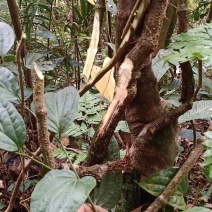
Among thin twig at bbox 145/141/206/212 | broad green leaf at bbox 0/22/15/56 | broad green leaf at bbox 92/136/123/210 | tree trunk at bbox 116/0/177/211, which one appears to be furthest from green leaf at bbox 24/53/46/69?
thin twig at bbox 145/141/206/212

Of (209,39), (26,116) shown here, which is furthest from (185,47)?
(26,116)

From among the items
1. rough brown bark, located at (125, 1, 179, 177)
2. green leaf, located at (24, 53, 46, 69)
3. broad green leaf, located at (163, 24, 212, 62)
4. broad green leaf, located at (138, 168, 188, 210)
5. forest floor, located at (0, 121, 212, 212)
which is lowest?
forest floor, located at (0, 121, 212, 212)

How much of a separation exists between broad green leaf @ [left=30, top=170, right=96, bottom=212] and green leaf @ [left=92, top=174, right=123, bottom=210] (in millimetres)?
197

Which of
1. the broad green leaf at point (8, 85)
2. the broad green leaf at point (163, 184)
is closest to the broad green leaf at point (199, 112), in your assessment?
the broad green leaf at point (163, 184)

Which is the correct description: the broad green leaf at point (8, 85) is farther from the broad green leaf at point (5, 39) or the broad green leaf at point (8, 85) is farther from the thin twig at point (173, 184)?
the thin twig at point (173, 184)

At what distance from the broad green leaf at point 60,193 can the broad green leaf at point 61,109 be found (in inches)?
4.2

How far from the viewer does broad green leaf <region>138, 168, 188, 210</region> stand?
2.07 feet

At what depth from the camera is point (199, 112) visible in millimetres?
796

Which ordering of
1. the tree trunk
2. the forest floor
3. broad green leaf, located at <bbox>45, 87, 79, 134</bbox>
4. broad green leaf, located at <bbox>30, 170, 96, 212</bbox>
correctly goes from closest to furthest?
broad green leaf, located at <bbox>30, 170, 96, 212</bbox> → broad green leaf, located at <bbox>45, 87, 79, 134</bbox> → the tree trunk → the forest floor

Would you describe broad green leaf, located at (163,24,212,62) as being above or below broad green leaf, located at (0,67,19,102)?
above

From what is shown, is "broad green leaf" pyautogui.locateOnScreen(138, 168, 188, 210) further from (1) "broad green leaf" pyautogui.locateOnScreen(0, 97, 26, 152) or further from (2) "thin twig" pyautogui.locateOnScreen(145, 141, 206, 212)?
(1) "broad green leaf" pyautogui.locateOnScreen(0, 97, 26, 152)

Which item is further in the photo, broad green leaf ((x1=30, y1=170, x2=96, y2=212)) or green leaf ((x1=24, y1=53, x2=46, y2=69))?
green leaf ((x1=24, y1=53, x2=46, y2=69))

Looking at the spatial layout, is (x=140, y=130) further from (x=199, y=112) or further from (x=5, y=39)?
(x=5, y=39)

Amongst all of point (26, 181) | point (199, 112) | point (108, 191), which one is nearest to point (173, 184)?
point (108, 191)
